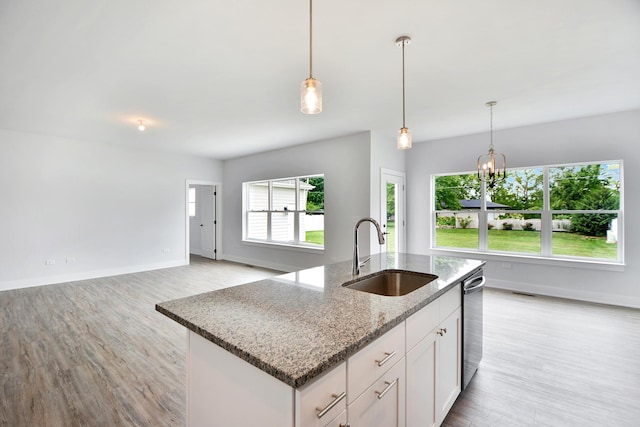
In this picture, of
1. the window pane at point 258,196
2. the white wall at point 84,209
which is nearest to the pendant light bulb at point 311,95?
the window pane at point 258,196

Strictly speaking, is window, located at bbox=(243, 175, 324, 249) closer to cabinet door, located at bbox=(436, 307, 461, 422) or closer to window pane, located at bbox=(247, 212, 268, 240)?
window pane, located at bbox=(247, 212, 268, 240)

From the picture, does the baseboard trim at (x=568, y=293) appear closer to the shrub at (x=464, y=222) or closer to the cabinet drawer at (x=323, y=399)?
the shrub at (x=464, y=222)

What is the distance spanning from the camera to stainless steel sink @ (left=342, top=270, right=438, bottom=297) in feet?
6.53

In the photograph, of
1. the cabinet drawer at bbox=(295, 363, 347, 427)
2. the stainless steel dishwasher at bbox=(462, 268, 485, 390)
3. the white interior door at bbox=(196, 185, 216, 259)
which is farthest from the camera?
the white interior door at bbox=(196, 185, 216, 259)

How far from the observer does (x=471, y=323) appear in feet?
7.04

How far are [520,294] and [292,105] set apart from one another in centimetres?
443

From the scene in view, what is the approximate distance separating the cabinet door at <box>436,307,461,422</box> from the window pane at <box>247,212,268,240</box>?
550 cm

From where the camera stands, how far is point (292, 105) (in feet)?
12.3

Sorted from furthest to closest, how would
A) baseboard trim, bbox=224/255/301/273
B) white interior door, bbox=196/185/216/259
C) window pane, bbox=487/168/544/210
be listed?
white interior door, bbox=196/185/216/259
baseboard trim, bbox=224/255/301/273
window pane, bbox=487/168/544/210

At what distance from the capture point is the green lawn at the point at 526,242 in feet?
14.0

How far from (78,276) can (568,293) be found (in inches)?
326

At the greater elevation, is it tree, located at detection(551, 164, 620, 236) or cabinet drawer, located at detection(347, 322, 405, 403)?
tree, located at detection(551, 164, 620, 236)

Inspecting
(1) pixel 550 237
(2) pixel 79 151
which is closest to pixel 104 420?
(2) pixel 79 151

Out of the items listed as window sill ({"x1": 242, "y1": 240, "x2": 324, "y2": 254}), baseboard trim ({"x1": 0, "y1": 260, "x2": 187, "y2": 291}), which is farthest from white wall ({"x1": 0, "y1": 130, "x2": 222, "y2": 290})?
window sill ({"x1": 242, "y1": 240, "x2": 324, "y2": 254})
